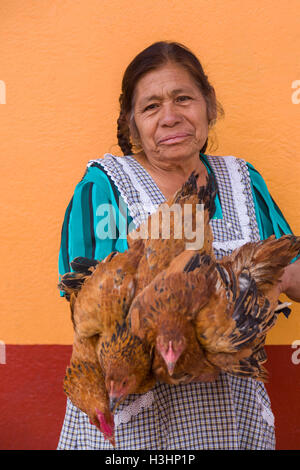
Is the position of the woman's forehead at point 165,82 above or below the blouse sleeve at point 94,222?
above

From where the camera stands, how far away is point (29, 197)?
2.09 meters

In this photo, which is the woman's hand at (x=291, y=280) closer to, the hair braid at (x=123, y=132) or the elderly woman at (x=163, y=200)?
the elderly woman at (x=163, y=200)

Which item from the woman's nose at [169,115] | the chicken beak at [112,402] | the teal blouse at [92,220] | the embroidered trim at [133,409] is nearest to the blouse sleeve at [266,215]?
the teal blouse at [92,220]

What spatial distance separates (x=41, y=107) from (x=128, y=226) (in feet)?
3.42

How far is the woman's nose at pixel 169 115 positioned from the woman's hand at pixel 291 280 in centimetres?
60

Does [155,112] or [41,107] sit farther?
[41,107]

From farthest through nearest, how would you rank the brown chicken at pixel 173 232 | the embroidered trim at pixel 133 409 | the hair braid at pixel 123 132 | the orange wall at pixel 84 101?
the orange wall at pixel 84 101, the hair braid at pixel 123 132, the embroidered trim at pixel 133 409, the brown chicken at pixel 173 232

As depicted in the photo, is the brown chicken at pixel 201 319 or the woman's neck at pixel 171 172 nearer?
the brown chicken at pixel 201 319

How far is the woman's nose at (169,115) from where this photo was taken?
1402 mm

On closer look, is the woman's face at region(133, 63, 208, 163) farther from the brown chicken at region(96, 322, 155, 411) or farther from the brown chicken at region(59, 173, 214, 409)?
the brown chicken at region(96, 322, 155, 411)

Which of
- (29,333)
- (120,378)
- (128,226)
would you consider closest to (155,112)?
(128,226)

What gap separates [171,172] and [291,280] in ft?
1.81
